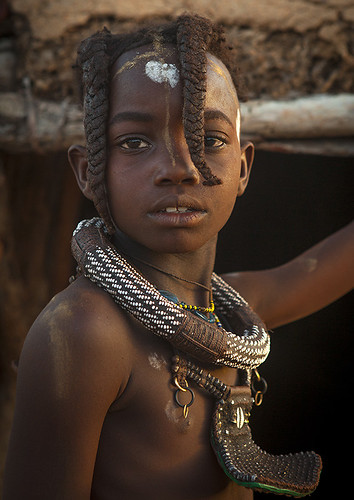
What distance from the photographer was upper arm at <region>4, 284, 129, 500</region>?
1.35 meters

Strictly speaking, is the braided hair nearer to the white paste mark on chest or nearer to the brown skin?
the brown skin

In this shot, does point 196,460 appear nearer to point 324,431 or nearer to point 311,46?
point 311,46

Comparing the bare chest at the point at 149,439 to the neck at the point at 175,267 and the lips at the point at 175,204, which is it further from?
the lips at the point at 175,204

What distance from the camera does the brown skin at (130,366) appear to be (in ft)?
4.43

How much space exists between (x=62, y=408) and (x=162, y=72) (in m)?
0.81

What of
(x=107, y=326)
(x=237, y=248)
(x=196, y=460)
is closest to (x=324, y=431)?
(x=237, y=248)

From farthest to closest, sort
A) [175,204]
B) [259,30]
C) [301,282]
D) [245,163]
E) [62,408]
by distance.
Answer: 1. [259,30]
2. [301,282]
3. [245,163]
4. [175,204]
5. [62,408]

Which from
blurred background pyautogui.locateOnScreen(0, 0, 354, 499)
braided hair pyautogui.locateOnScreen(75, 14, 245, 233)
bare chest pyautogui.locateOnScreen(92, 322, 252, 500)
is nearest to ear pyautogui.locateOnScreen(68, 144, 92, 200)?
braided hair pyautogui.locateOnScreen(75, 14, 245, 233)

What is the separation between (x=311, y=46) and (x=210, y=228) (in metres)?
1.57

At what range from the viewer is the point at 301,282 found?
209 centimetres

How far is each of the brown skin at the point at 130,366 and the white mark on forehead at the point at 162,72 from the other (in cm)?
2

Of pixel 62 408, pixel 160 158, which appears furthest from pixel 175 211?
pixel 62 408

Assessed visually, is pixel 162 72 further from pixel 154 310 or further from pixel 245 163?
pixel 154 310

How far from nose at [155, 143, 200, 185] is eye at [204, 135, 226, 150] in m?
0.09
